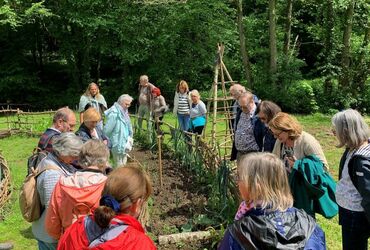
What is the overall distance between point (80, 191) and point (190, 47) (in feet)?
56.4

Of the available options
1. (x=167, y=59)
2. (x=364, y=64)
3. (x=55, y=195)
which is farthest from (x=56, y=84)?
(x=55, y=195)

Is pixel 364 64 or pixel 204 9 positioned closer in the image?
pixel 364 64

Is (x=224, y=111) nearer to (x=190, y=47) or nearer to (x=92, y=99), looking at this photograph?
(x=92, y=99)

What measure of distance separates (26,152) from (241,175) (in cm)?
969

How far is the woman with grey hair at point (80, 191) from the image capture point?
9.29 ft

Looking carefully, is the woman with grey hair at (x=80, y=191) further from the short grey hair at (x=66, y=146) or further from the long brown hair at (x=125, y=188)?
the long brown hair at (x=125, y=188)

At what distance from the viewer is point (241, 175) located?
2.23 meters

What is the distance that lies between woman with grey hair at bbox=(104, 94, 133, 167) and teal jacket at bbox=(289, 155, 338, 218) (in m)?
3.50

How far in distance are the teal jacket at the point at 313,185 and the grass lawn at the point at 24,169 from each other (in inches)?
60.4

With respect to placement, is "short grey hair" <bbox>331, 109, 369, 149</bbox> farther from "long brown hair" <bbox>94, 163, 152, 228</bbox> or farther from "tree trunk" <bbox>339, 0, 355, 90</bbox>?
"tree trunk" <bbox>339, 0, 355, 90</bbox>

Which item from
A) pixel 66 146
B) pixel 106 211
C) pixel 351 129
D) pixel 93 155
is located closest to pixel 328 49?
pixel 351 129

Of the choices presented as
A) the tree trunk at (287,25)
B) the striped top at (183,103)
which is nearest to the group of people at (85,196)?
the striped top at (183,103)

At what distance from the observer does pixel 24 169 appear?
912 cm

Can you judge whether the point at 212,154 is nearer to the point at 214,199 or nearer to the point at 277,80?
the point at 214,199
